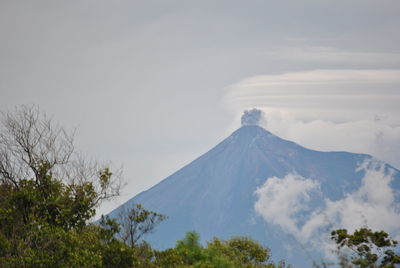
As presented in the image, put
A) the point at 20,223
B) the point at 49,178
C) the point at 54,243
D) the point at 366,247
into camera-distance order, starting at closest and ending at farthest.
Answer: the point at 54,243, the point at 20,223, the point at 49,178, the point at 366,247

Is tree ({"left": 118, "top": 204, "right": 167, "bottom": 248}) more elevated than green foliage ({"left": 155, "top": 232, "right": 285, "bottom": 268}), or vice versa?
tree ({"left": 118, "top": 204, "right": 167, "bottom": 248})

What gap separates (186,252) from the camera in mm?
28344

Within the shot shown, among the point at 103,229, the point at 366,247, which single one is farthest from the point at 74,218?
the point at 366,247

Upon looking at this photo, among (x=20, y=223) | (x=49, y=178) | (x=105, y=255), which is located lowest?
(x=105, y=255)

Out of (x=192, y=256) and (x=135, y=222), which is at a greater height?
(x=135, y=222)

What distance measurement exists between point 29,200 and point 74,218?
2301 mm

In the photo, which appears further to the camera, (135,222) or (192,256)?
(192,256)

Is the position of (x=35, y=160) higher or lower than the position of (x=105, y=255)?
higher

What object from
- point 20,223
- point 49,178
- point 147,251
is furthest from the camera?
point 147,251

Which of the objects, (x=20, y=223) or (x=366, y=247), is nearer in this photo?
(x=20, y=223)

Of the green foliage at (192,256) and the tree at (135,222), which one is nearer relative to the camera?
the green foliage at (192,256)

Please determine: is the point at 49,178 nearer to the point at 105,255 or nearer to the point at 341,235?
the point at 105,255

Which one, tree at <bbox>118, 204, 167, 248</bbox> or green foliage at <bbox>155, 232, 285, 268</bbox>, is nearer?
green foliage at <bbox>155, 232, 285, 268</bbox>

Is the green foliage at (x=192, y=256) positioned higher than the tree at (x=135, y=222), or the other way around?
the tree at (x=135, y=222)
